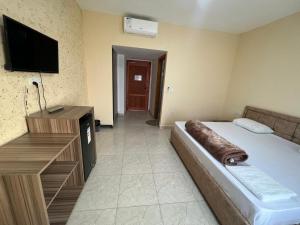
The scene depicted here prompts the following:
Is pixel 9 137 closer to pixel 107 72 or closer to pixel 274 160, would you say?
pixel 107 72

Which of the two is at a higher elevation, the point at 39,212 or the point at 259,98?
the point at 259,98

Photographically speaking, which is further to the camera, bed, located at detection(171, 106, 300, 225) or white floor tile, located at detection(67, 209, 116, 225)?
white floor tile, located at detection(67, 209, 116, 225)

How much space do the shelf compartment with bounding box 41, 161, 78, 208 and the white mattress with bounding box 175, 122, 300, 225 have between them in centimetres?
152

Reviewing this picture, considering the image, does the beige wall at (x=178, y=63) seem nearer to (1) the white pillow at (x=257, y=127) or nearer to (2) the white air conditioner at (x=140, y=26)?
(2) the white air conditioner at (x=140, y=26)

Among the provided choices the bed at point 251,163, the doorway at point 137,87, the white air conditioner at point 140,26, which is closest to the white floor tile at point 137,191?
the bed at point 251,163

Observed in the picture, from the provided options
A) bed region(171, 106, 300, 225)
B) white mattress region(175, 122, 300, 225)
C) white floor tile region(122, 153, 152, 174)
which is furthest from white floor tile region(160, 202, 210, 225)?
white floor tile region(122, 153, 152, 174)

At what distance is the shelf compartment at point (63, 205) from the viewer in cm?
136

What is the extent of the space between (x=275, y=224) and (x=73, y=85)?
10.2 feet

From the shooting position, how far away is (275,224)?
1041 mm

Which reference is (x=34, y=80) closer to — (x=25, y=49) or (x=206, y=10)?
(x=25, y=49)

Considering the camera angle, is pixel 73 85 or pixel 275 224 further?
pixel 73 85

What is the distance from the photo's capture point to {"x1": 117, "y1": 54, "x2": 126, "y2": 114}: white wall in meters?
4.77

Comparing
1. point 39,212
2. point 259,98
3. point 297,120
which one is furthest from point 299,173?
point 39,212

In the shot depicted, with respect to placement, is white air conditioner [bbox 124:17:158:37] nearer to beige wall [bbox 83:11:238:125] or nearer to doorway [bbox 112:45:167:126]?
beige wall [bbox 83:11:238:125]
